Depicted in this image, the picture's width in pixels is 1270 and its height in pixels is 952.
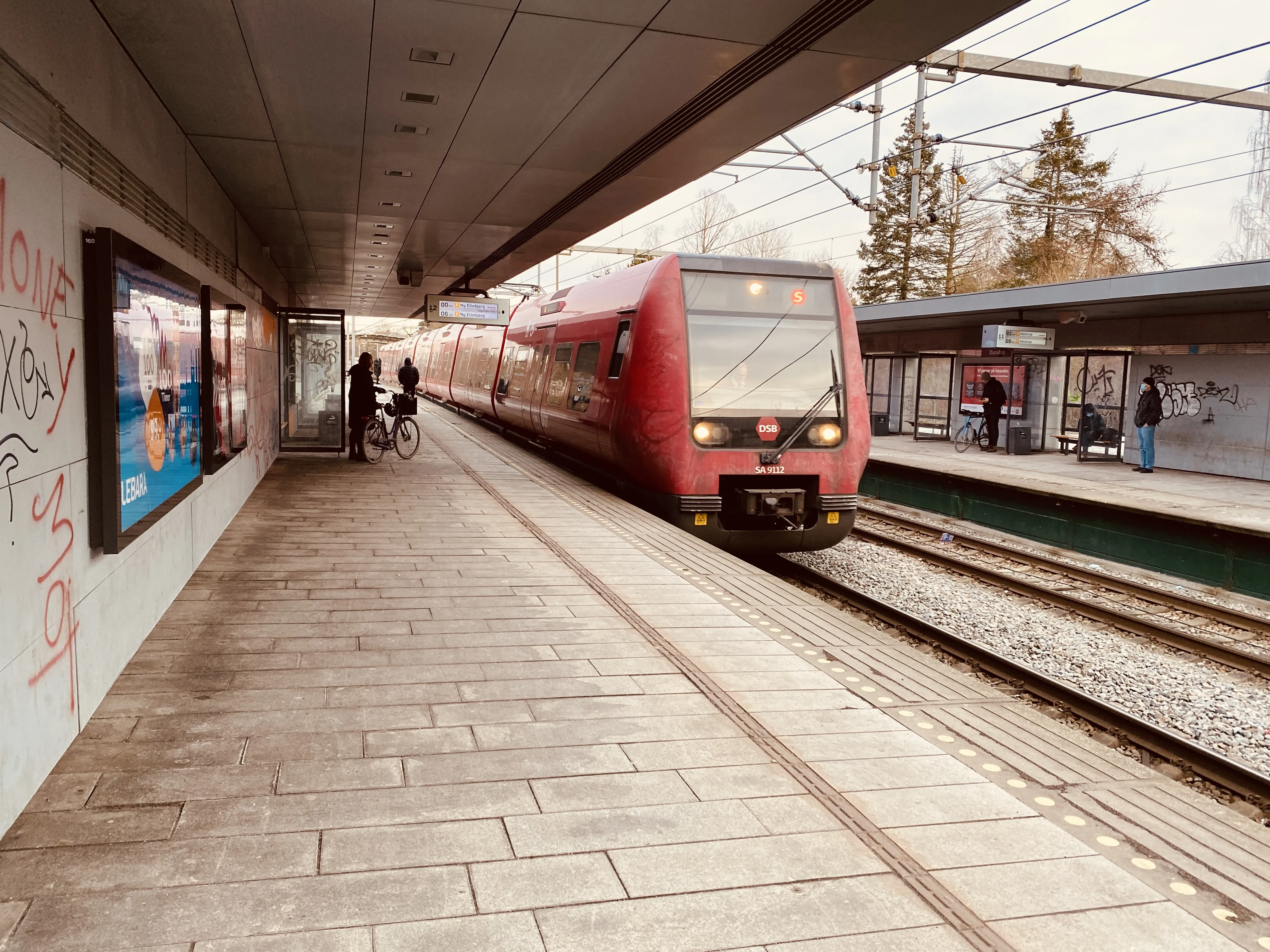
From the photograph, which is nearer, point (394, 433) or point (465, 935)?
point (465, 935)

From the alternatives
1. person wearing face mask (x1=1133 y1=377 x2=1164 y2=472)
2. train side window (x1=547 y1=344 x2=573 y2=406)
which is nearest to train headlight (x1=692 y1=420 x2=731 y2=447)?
train side window (x1=547 y1=344 x2=573 y2=406)

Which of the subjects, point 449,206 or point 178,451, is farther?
point 449,206

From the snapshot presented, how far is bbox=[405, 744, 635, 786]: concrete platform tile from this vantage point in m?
3.58

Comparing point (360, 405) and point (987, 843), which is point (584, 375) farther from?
point (987, 843)

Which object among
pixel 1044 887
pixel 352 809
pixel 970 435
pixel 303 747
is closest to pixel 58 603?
→ pixel 303 747

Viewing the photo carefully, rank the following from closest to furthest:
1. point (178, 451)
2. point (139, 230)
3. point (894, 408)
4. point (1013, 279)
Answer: point (139, 230)
point (178, 451)
point (894, 408)
point (1013, 279)

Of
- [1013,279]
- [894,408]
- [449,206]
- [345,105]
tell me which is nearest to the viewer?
[345,105]

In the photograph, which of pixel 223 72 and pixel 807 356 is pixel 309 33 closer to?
pixel 223 72

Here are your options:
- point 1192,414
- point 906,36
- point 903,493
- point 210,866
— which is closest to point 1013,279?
point 1192,414

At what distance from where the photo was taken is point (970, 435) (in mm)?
23328

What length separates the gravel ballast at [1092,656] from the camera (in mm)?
6234

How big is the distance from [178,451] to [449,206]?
5.59m

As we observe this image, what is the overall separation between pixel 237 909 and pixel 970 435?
2275 cm

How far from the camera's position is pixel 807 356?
9297mm
